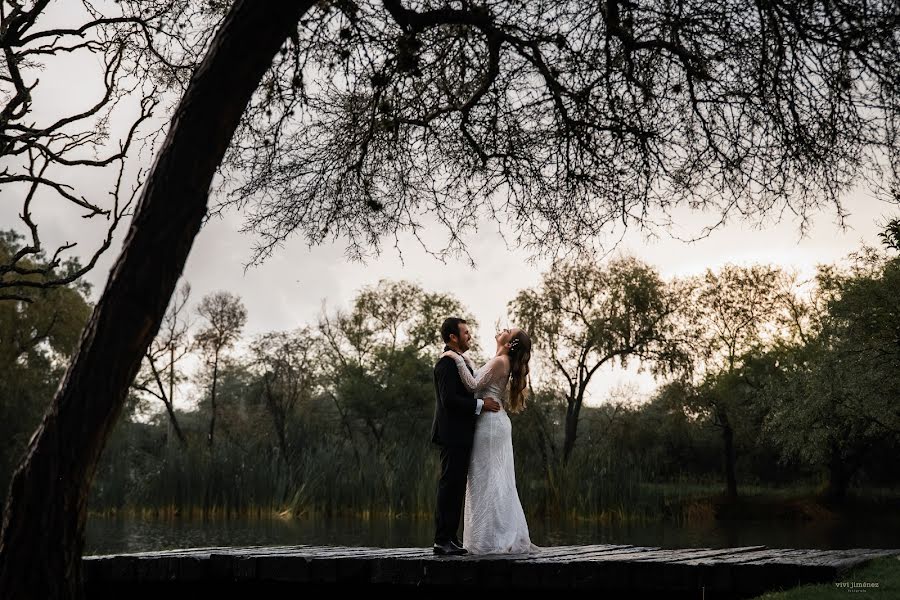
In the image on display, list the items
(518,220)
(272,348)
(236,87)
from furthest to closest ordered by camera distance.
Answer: (272,348)
(518,220)
(236,87)

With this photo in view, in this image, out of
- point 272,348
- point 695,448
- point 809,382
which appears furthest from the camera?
point 272,348

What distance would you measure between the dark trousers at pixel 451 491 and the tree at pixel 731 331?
74.0ft

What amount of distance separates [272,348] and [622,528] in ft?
72.5

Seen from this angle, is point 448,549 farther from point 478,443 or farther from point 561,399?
point 561,399

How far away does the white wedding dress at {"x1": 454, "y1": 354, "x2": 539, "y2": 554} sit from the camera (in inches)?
307

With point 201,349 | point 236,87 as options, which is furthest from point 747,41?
point 201,349

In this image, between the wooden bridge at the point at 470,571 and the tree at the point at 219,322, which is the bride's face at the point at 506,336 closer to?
the wooden bridge at the point at 470,571

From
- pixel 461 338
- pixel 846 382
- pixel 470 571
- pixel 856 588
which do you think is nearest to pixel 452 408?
pixel 461 338

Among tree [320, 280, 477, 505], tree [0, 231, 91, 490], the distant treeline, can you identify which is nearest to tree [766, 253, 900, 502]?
the distant treeline

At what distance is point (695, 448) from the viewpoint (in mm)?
34625

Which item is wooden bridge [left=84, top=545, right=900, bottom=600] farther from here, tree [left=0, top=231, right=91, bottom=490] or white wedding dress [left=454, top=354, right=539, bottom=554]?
tree [left=0, top=231, right=91, bottom=490]

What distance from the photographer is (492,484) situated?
7879 millimetres

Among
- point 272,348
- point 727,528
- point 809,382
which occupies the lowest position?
point 727,528

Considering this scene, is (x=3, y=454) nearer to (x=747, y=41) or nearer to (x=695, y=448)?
(x=695, y=448)
